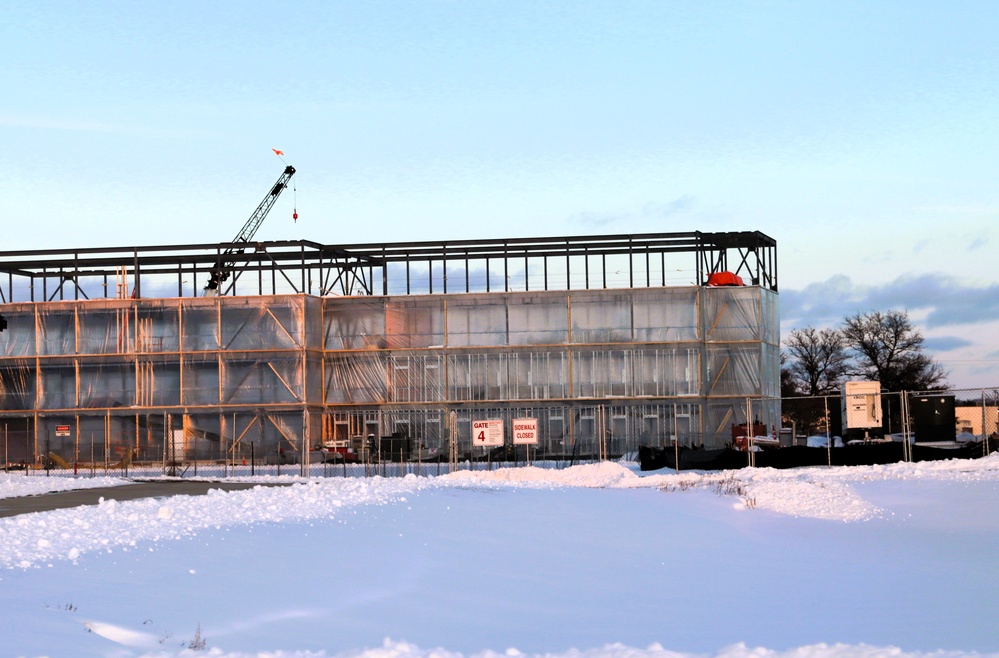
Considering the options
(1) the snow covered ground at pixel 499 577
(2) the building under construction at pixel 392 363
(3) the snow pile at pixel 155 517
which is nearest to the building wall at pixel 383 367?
(2) the building under construction at pixel 392 363

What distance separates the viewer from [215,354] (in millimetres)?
66438

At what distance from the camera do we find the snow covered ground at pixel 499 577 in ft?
42.4

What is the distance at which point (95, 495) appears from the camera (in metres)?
32.9

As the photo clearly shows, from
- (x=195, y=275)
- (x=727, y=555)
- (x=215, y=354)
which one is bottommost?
(x=727, y=555)

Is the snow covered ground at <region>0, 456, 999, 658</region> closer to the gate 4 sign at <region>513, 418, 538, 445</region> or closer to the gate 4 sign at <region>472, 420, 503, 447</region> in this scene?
the gate 4 sign at <region>472, 420, 503, 447</region>

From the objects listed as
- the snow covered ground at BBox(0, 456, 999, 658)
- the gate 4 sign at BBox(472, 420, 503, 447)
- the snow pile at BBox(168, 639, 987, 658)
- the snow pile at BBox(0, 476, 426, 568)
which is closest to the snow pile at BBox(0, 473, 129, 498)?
the snow pile at BBox(0, 476, 426, 568)

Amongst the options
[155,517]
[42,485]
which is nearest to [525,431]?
[42,485]

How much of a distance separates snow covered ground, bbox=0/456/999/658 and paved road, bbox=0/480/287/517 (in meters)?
3.18

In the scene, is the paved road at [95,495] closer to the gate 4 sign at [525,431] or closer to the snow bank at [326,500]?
the snow bank at [326,500]

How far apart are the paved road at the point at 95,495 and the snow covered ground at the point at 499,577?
3.18 meters

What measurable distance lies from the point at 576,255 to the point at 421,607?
181 feet

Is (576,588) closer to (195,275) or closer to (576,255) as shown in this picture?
(576,255)

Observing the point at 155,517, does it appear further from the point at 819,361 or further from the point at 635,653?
the point at 819,361

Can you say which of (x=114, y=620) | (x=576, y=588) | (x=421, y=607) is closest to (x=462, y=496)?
(x=576, y=588)
